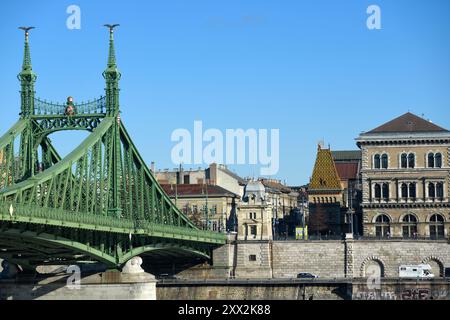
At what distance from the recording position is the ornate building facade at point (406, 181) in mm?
143000

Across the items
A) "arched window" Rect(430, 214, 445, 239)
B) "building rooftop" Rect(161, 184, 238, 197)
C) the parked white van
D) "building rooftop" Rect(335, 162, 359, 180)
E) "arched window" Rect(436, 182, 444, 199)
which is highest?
"building rooftop" Rect(335, 162, 359, 180)

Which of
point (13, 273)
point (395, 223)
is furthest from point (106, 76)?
point (395, 223)

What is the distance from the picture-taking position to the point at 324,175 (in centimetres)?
16888

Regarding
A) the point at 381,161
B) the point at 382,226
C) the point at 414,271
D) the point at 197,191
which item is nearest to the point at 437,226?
the point at 382,226

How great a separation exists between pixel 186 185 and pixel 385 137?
129 feet

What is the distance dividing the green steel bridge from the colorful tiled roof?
48.3 metres

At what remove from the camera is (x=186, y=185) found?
587 feet

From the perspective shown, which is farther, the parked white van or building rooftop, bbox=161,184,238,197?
building rooftop, bbox=161,184,238,197

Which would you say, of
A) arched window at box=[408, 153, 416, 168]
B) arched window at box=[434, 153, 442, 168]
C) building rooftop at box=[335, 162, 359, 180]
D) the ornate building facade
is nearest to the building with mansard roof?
the ornate building facade

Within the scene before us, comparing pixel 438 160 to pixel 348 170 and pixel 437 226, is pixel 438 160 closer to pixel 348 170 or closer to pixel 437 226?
pixel 437 226

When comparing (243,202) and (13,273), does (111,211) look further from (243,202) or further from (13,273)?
(243,202)

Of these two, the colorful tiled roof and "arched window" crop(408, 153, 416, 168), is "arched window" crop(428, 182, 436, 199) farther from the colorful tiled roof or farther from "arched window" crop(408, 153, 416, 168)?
the colorful tiled roof

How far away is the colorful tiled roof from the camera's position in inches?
6575

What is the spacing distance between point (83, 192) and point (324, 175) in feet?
227
